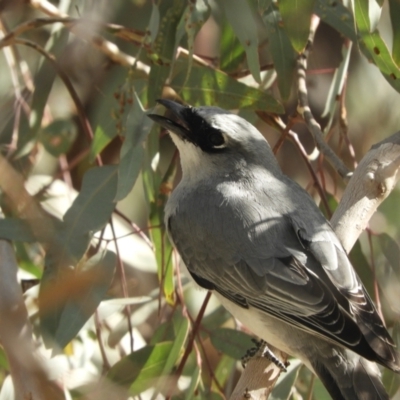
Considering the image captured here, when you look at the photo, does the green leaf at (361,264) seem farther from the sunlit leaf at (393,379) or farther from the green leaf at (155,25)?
the green leaf at (155,25)

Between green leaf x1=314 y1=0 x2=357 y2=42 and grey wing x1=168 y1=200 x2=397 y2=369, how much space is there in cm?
92

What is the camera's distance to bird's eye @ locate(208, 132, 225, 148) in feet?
11.0

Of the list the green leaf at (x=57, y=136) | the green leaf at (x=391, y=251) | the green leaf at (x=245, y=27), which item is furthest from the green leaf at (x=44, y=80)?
the green leaf at (x=391, y=251)

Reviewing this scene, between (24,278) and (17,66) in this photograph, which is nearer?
(24,278)

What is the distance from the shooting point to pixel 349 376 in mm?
2664

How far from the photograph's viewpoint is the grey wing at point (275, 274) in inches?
104

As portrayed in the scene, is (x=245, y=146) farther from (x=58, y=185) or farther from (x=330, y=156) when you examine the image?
(x=58, y=185)

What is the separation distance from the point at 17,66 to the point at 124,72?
0.58 metres

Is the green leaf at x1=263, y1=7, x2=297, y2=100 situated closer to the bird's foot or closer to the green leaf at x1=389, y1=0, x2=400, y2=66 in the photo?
the green leaf at x1=389, y1=0, x2=400, y2=66

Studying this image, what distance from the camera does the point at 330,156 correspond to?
313 centimetres

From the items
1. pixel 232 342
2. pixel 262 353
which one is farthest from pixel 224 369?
pixel 262 353

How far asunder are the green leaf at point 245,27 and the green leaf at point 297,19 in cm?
13

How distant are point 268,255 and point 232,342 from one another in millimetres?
744

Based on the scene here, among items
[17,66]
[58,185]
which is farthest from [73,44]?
[58,185]
